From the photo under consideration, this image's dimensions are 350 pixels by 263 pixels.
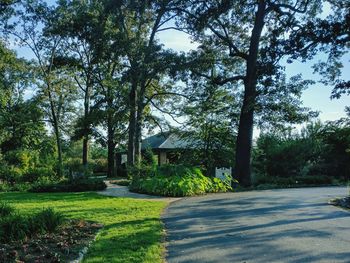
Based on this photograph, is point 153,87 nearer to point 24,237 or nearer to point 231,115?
point 231,115

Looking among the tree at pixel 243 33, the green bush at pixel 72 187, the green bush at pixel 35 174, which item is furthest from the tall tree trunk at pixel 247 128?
the green bush at pixel 35 174

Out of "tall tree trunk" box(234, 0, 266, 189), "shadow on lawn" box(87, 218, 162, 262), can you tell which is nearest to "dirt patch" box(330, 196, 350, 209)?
"shadow on lawn" box(87, 218, 162, 262)

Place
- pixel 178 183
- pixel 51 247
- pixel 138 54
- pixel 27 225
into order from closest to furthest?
pixel 51 247, pixel 27 225, pixel 178 183, pixel 138 54

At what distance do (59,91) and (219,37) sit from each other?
18.2m

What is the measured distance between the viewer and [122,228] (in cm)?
840

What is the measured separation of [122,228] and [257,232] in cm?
289

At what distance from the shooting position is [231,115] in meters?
24.2

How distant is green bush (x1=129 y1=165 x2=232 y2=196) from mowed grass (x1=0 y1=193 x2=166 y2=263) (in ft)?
10.4

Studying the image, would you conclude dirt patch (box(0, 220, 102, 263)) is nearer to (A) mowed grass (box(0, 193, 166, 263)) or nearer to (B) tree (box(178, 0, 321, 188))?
(A) mowed grass (box(0, 193, 166, 263))

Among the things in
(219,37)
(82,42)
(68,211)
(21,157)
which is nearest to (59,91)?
(82,42)

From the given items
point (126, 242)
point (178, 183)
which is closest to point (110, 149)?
point (178, 183)

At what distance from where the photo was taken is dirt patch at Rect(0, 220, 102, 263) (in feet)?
18.7

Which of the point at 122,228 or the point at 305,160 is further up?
the point at 305,160

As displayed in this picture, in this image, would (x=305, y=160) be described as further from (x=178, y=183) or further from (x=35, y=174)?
(x=35, y=174)
